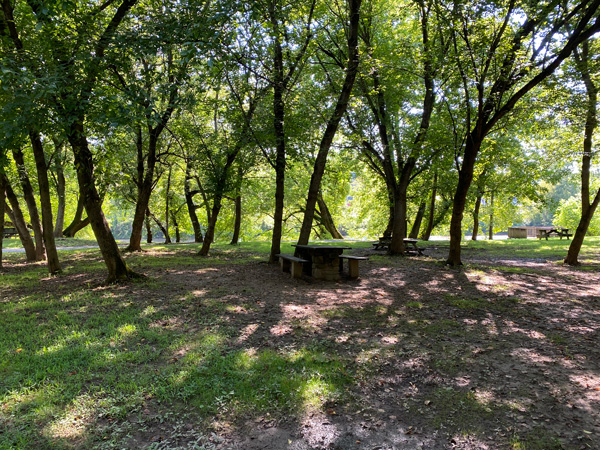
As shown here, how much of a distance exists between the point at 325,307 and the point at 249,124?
20.2ft

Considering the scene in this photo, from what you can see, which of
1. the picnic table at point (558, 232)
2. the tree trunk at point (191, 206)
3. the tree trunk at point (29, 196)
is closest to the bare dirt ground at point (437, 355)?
the tree trunk at point (29, 196)

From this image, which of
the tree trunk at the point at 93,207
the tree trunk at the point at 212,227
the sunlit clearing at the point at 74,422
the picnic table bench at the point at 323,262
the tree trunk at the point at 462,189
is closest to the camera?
the sunlit clearing at the point at 74,422

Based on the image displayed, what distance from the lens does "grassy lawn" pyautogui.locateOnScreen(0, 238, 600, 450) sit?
9.37 ft

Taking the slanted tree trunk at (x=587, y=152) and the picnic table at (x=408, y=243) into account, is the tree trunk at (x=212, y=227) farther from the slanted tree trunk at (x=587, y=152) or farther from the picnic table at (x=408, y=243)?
the slanted tree trunk at (x=587, y=152)

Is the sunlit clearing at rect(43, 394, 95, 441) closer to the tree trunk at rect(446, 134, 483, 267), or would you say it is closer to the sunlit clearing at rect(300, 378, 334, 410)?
the sunlit clearing at rect(300, 378, 334, 410)

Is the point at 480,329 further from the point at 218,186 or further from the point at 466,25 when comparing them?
the point at 218,186

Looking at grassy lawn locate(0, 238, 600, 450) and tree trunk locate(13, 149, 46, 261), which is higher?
tree trunk locate(13, 149, 46, 261)

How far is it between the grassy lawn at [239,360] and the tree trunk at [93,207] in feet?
1.65

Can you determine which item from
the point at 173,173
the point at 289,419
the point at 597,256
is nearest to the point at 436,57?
the point at 289,419

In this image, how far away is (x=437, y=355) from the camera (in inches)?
165

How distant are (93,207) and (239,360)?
5336 millimetres

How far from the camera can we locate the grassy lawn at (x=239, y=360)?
9.37 feet

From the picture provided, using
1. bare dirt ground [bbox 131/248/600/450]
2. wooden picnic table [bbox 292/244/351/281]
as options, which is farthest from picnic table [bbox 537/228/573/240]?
wooden picnic table [bbox 292/244/351/281]

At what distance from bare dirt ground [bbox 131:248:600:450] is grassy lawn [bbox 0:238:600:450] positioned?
0.02 m
